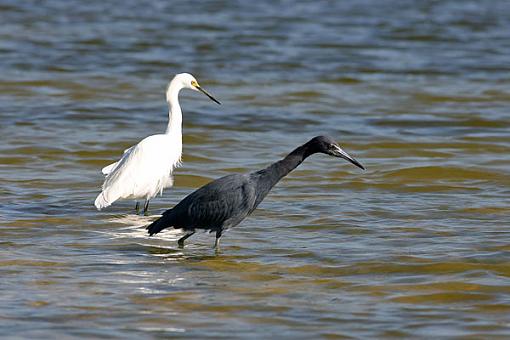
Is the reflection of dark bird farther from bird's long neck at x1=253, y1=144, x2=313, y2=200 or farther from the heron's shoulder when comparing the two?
the heron's shoulder

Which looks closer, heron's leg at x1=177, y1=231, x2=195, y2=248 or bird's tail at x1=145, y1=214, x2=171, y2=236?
bird's tail at x1=145, y1=214, x2=171, y2=236

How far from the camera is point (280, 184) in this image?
12.1 m

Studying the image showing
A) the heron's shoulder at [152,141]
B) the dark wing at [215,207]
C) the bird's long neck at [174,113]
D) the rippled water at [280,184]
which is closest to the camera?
the rippled water at [280,184]

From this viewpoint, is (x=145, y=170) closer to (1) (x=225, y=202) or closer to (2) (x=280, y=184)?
(1) (x=225, y=202)

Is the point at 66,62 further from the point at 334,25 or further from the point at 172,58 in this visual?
the point at 334,25

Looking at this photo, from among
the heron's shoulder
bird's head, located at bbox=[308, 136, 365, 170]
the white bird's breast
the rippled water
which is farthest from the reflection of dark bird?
the heron's shoulder

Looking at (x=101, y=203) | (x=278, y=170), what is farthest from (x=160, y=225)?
(x=101, y=203)

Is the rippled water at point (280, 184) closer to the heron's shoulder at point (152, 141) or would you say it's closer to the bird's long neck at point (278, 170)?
the bird's long neck at point (278, 170)

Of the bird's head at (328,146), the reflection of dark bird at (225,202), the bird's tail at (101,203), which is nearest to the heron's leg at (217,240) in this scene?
the reflection of dark bird at (225,202)

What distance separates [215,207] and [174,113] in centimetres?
242

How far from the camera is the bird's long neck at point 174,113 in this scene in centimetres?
1101

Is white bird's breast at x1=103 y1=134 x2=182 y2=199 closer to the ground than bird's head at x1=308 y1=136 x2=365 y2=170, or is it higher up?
→ closer to the ground

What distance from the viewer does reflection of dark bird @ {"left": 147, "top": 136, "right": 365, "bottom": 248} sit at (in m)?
8.95

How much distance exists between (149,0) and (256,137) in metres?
16.9
